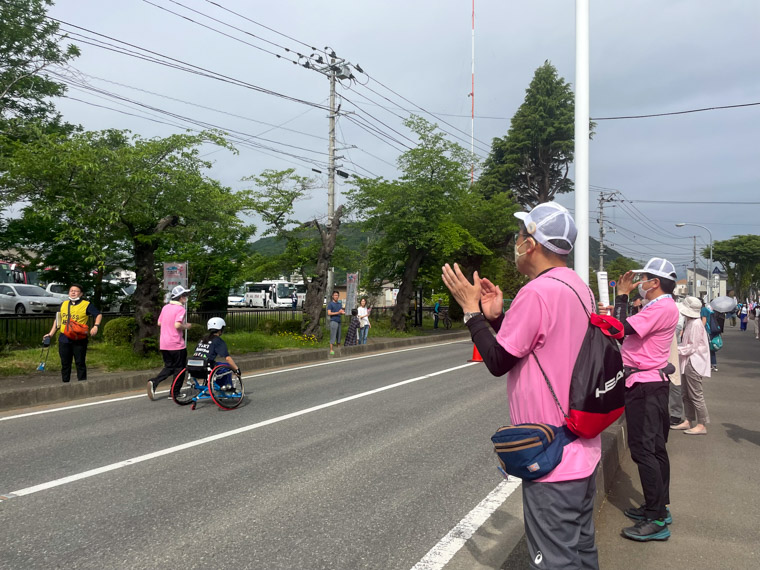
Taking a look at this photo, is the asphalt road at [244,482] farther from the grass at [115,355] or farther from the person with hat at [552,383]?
the grass at [115,355]

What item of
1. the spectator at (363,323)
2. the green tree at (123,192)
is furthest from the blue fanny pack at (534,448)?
the spectator at (363,323)

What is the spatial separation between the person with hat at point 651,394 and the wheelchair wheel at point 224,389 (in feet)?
20.3

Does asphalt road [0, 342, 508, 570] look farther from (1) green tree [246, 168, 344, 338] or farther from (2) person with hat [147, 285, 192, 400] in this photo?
(1) green tree [246, 168, 344, 338]

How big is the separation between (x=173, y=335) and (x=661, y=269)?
760cm

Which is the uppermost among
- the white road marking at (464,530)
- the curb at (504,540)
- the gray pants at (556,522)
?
the gray pants at (556,522)

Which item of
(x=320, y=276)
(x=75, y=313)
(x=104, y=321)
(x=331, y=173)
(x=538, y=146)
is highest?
(x=538, y=146)

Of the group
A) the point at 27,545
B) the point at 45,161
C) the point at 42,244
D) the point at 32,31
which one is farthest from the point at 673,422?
the point at 32,31

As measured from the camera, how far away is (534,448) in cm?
212

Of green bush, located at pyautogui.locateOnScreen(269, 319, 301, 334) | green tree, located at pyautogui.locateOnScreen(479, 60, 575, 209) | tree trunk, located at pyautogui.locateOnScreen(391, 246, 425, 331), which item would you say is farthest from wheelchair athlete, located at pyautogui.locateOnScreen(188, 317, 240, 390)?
green tree, located at pyautogui.locateOnScreen(479, 60, 575, 209)

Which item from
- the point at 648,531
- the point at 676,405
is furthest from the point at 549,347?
the point at 676,405

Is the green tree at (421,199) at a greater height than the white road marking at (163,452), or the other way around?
the green tree at (421,199)

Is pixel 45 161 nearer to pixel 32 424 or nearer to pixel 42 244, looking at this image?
pixel 32 424

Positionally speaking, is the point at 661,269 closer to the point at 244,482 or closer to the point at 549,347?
the point at 549,347

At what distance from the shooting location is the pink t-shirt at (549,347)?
2.15 m
